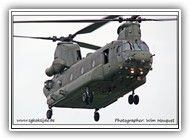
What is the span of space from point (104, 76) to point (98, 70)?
0.48 meters

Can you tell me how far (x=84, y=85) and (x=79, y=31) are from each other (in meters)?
2.58

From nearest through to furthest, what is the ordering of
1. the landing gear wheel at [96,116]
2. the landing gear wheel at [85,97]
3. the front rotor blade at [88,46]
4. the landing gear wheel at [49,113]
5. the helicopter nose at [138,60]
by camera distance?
the helicopter nose at [138,60]
the landing gear wheel at [85,97]
the landing gear wheel at [96,116]
the landing gear wheel at [49,113]
the front rotor blade at [88,46]

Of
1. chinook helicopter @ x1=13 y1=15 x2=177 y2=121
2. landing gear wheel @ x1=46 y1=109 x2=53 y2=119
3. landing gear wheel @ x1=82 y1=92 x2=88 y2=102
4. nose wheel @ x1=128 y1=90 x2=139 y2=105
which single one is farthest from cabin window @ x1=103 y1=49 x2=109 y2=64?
landing gear wheel @ x1=46 y1=109 x2=53 y2=119

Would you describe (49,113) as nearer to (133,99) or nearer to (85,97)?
(85,97)

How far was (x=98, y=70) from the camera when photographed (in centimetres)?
5288

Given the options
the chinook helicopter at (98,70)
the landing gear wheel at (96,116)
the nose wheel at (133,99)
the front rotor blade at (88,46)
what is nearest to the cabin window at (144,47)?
the chinook helicopter at (98,70)

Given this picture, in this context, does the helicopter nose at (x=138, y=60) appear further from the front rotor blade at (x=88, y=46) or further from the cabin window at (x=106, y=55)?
the front rotor blade at (x=88, y=46)

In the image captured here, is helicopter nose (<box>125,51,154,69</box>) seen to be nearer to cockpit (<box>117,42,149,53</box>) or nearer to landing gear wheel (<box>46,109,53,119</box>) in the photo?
cockpit (<box>117,42,149,53</box>)

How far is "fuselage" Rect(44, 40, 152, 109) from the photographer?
51.6 meters

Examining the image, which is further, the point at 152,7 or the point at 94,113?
the point at 94,113

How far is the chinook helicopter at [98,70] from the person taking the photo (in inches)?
2036

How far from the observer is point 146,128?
51.9 metres
